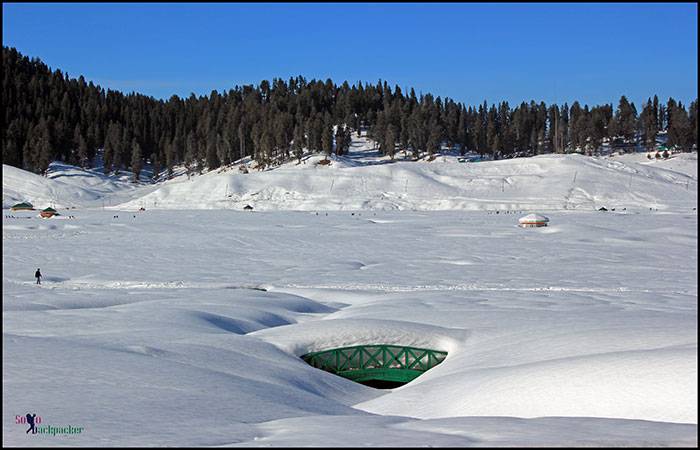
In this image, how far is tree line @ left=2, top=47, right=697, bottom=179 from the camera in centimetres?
12531

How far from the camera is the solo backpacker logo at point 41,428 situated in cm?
934

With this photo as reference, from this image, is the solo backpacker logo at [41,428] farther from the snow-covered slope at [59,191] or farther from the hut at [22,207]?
the snow-covered slope at [59,191]

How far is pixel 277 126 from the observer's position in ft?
411

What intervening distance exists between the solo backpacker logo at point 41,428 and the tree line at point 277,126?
359ft

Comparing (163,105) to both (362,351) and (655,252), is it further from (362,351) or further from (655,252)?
(362,351)

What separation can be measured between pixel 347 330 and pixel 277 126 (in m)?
108

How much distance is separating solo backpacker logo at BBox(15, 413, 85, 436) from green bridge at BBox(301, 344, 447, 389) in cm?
936

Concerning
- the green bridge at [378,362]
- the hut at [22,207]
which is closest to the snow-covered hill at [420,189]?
the hut at [22,207]

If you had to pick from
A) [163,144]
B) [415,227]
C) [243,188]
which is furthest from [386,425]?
[163,144]

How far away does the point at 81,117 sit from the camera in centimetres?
14688

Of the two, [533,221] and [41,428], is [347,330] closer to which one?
[41,428]

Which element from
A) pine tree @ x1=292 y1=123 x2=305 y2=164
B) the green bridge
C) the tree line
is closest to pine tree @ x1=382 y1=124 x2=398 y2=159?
the tree line

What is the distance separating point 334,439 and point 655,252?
127 ft

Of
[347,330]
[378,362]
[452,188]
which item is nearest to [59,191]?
[452,188]
